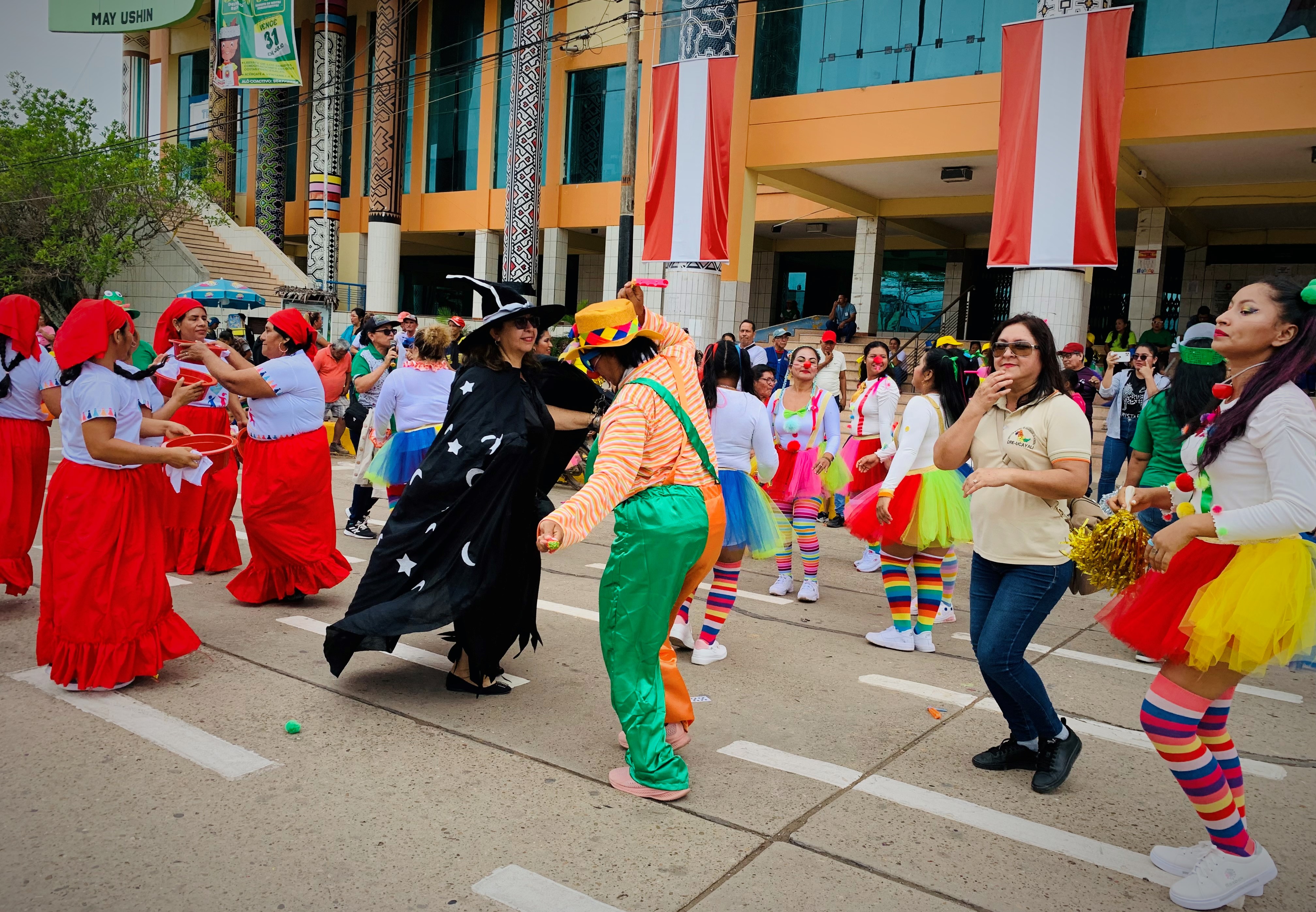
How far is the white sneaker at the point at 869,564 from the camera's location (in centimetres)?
820

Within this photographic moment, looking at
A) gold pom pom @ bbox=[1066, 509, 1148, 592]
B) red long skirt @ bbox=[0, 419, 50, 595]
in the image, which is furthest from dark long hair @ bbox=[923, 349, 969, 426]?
red long skirt @ bbox=[0, 419, 50, 595]

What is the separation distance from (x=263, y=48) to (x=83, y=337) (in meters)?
28.5

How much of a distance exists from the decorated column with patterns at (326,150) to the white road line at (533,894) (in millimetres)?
30127

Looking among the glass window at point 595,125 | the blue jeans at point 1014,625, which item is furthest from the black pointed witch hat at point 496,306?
the glass window at point 595,125

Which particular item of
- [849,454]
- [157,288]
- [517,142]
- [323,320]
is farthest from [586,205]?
[849,454]

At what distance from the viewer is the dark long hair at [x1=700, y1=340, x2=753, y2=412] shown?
588 centimetres

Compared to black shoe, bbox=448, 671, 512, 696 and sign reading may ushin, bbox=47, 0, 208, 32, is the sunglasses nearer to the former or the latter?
black shoe, bbox=448, 671, 512, 696

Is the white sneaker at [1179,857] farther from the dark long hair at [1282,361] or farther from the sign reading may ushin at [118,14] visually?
the sign reading may ushin at [118,14]

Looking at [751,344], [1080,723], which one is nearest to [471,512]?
[1080,723]

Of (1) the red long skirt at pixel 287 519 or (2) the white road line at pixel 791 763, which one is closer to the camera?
(2) the white road line at pixel 791 763

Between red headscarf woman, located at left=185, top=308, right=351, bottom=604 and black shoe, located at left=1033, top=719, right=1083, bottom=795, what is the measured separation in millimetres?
4387

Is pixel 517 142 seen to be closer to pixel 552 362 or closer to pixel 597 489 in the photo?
pixel 552 362

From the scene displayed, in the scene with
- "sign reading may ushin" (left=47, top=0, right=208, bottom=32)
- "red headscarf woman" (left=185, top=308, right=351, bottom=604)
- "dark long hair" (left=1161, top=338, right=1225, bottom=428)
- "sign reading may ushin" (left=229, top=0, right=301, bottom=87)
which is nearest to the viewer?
"dark long hair" (left=1161, top=338, right=1225, bottom=428)

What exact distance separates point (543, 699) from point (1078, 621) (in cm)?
395
